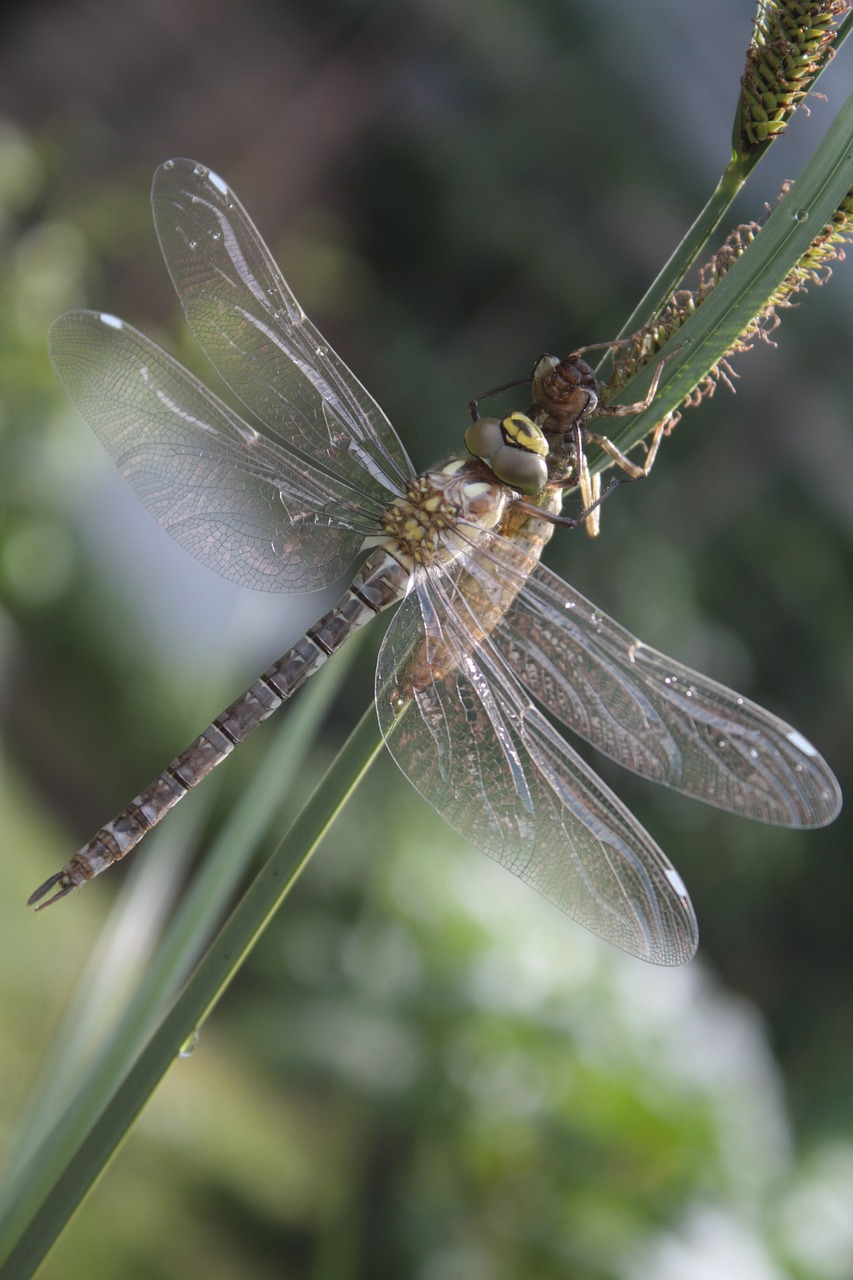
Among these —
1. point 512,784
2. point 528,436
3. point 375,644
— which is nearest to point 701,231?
point 528,436

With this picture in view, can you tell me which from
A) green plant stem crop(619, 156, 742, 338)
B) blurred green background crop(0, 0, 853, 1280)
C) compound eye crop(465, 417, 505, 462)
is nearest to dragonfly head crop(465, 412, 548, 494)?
compound eye crop(465, 417, 505, 462)

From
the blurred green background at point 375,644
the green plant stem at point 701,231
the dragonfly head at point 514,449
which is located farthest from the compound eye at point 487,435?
the blurred green background at point 375,644

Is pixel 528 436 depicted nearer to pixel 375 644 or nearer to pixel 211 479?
pixel 211 479

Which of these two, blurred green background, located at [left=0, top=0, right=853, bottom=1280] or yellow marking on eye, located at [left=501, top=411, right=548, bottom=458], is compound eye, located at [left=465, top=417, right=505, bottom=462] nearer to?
yellow marking on eye, located at [left=501, top=411, right=548, bottom=458]

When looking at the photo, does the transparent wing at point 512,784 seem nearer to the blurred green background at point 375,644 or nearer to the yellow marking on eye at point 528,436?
the yellow marking on eye at point 528,436

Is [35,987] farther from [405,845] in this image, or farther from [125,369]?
[125,369]

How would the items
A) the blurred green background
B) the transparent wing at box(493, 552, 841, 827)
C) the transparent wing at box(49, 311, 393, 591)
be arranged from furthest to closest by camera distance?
the blurred green background < the transparent wing at box(49, 311, 393, 591) < the transparent wing at box(493, 552, 841, 827)

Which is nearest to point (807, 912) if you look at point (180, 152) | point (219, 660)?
point (219, 660)

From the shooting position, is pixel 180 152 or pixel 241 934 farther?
pixel 180 152
